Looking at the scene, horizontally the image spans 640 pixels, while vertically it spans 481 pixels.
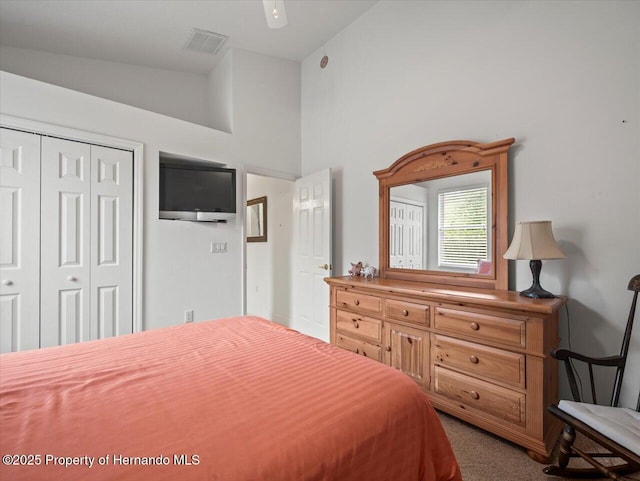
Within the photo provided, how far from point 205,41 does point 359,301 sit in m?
3.26

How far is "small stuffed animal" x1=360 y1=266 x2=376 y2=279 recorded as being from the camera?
9.86ft

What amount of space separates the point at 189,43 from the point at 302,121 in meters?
1.52

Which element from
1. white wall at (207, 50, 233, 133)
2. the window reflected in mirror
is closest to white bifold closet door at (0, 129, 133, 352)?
white wall at (207, 50, 233, 133)

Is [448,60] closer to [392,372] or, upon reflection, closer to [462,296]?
[462,296]

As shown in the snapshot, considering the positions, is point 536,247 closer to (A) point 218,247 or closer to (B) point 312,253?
(B) point 312,253

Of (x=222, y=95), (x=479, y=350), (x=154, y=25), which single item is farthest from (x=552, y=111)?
(x=154, y=25)

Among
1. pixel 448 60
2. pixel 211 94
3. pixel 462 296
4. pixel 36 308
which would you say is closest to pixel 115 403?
pixel 462 296

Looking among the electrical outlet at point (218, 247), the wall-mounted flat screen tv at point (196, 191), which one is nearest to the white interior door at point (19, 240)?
the wall-mounted flat screen tv at point (196, 191)

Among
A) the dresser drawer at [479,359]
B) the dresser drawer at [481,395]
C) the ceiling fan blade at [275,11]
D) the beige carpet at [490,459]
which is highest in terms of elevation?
the ceiling fan blade at [275,11]

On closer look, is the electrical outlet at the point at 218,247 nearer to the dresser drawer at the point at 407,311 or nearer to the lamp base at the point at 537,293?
the dresser drawer at the point at 407,311

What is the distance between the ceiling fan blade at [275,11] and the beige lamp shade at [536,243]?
1.85 m

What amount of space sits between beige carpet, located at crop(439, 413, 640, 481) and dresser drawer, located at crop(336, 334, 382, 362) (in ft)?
2.22

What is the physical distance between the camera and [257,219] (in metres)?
5.16

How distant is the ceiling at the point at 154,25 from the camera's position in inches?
112
